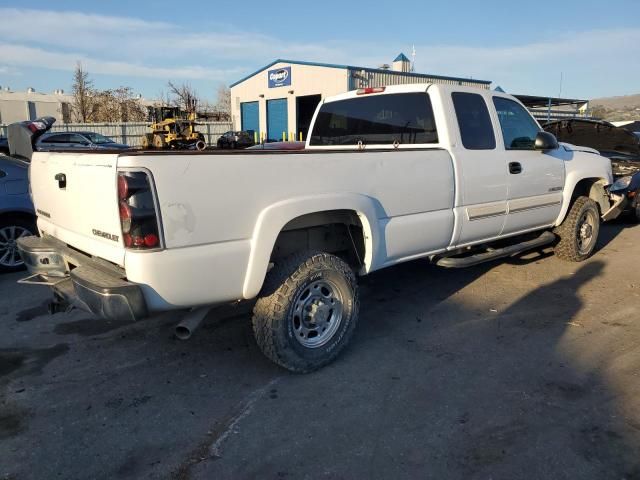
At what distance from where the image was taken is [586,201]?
6.27 metres

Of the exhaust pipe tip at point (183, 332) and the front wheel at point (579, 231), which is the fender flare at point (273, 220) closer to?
the exhaust pipe tip at point (183, 332)

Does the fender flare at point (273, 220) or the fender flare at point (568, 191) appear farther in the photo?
the fender flare at point (568, 191)

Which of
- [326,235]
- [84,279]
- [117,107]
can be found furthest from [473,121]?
[117,107]

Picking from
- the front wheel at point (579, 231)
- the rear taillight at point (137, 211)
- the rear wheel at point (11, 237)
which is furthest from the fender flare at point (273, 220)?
the rear wheel at point (11, 237)

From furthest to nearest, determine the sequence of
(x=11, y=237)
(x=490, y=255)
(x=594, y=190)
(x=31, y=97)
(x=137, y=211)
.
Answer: (x=31, y=97), (x=594, y=190), (x=11, y=237), (x=490, y=255), (x=137, y=211)

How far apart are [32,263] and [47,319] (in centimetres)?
123

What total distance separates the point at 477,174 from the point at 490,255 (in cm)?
87

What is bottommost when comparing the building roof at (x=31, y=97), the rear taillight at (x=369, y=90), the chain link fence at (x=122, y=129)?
the rear taillight at (x=369, y=90)

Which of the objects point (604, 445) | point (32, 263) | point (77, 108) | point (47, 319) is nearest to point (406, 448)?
point (604, 445)

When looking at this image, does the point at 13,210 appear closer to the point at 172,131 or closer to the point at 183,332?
the point at 183,332

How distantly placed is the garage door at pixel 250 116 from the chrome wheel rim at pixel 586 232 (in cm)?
2692

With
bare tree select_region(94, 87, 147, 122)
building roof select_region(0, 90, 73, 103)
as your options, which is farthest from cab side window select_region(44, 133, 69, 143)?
building roof select_region(0, 90, 73, 103)

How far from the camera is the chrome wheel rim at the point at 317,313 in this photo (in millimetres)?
3527

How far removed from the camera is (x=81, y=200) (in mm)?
3121
